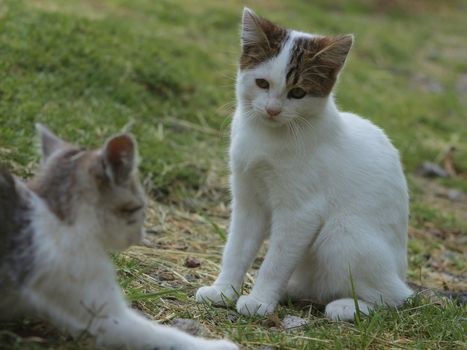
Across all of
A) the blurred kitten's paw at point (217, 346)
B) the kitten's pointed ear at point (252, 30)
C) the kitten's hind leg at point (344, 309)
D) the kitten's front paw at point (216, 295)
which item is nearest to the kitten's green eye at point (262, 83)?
the kitten's pointed ear at point (252, 30)

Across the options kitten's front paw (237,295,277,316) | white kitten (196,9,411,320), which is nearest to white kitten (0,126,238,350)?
kitten's front paw (237,295,277,316)

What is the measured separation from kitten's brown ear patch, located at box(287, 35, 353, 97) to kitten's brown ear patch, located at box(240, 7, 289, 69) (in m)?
0.12

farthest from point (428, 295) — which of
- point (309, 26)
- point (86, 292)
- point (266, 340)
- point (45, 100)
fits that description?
point (309, 26)

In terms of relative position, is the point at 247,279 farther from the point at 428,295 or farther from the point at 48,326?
the point at 48,326

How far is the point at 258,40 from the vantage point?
4.20 meters

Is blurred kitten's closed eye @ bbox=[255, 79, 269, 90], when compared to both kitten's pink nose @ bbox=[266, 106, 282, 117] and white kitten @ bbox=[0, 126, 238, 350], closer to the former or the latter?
kitten's pink nose @ bbox=[266, 106, 282, 117]

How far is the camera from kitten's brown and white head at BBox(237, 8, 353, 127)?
13.3ft

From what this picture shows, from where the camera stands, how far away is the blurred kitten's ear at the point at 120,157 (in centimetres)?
275

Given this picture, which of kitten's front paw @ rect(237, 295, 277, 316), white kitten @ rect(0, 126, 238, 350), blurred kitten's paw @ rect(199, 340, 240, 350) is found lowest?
kitten's front paw @ rect(237, 295, 277, 316)

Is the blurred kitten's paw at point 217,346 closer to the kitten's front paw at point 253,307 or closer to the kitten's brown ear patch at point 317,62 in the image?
the kitten's front paw at point 253,307

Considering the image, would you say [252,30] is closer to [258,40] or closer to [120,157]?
[258,40]

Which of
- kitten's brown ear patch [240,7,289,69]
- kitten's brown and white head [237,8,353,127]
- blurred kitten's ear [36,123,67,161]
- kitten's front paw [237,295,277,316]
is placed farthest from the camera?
kitten's brown ear patch [240,7,289,69]

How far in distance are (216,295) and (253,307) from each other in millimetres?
280

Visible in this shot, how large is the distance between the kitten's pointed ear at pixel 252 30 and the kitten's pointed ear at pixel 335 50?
37 cm
